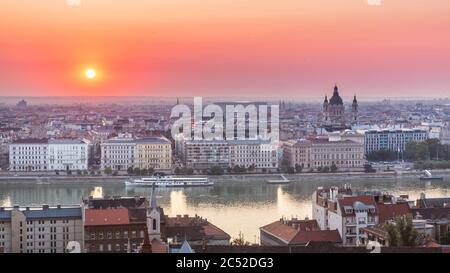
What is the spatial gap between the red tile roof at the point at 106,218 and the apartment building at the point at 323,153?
6.12m

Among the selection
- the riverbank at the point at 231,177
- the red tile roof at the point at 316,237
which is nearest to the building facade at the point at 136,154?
the riverbank at the point at 231,177

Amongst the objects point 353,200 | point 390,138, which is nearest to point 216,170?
point 390,138

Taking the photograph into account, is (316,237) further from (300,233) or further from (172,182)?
(172,182)

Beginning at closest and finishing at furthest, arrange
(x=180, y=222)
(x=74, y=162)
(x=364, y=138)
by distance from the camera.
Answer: (x=180, y=222) < (x=74, y=162) < (x=364, y=138)

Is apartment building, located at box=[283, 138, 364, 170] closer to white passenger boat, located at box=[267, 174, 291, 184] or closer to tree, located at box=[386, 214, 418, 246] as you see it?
white passenger boat, located at box=[267, 174, 291, 184]

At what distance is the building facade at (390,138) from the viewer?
11438 millimetres

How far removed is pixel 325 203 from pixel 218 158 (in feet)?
18.7

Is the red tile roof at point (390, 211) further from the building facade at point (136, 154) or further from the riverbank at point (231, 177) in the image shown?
the building facade at point (136, 154)

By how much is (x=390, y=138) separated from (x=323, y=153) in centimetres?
160

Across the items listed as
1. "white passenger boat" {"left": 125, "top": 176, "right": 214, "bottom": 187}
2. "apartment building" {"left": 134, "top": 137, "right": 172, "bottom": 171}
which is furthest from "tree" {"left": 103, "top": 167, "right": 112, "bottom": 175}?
"white passenger boat" {"left": 125, "top": 176, "right": 214, "bottom": 187}
